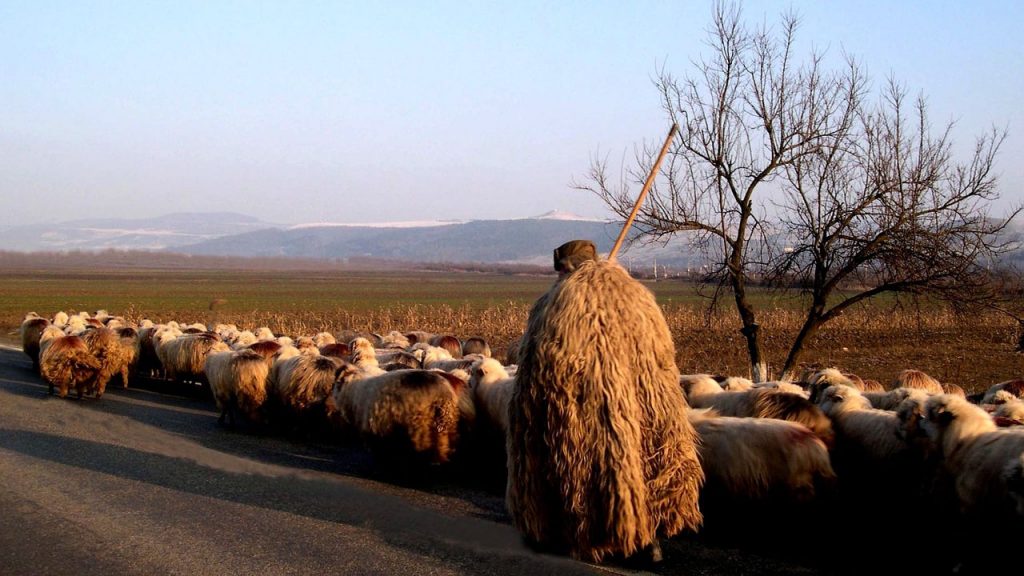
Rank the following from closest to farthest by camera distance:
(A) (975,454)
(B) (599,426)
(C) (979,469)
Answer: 1. (B) (599,426)
2. (C) (979,469)
3. (A) (975,454)

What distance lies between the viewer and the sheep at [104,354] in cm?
1650

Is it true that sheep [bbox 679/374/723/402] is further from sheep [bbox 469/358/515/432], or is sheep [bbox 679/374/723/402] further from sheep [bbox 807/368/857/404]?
sheep [bbox 469/358/515/432]

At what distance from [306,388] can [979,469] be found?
8793 millimetres

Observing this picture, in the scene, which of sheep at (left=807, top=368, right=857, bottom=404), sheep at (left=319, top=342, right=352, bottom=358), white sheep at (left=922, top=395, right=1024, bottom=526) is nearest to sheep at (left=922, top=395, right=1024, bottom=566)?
white sheep at (left=922, top=395, right=1024, bottom=526)

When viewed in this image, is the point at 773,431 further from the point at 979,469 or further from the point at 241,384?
the point at 241,384

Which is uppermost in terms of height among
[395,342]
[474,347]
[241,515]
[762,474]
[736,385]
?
[736,385]

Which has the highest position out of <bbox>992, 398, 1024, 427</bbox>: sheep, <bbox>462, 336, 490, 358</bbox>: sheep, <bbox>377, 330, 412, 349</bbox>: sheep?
<bbox>992, 398, 1024, 427</bbox>: sheep

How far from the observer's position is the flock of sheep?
6.71 meters

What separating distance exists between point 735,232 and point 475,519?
29.1 ft

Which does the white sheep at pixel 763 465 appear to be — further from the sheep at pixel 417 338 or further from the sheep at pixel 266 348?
the sheep at pixel 417 338

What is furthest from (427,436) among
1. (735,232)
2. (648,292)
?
(735,232)

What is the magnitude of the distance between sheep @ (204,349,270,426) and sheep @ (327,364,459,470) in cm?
320

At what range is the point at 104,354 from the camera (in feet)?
54.5

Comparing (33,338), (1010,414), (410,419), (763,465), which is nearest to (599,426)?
(763,465)
